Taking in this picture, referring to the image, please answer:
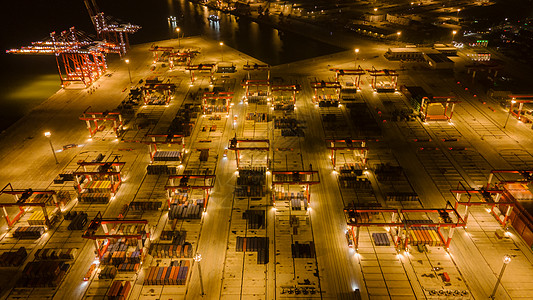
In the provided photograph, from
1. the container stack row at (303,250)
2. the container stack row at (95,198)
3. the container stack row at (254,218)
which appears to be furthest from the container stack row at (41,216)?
the container stack row at (303,250)

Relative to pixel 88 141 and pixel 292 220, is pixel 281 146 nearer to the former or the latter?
pixel 292 220

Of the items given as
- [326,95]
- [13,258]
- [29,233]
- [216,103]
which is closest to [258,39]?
[326,95]

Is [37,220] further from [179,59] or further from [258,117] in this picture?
[179,59]

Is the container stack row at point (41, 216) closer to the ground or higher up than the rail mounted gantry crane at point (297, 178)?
closer to the ground

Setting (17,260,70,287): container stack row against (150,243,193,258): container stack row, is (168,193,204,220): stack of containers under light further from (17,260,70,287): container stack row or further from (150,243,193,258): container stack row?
(17,260,70,287): container stack row

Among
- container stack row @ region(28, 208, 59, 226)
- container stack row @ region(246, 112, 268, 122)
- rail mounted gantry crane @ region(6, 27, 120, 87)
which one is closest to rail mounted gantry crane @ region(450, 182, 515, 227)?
container stack row @ region(246, 112, 268, 122)

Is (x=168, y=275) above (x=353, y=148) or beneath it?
beneath

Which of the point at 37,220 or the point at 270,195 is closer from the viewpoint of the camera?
the point at 37,220

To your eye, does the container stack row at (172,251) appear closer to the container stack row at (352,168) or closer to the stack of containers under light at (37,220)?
the stack of containers under light at (37,220)
